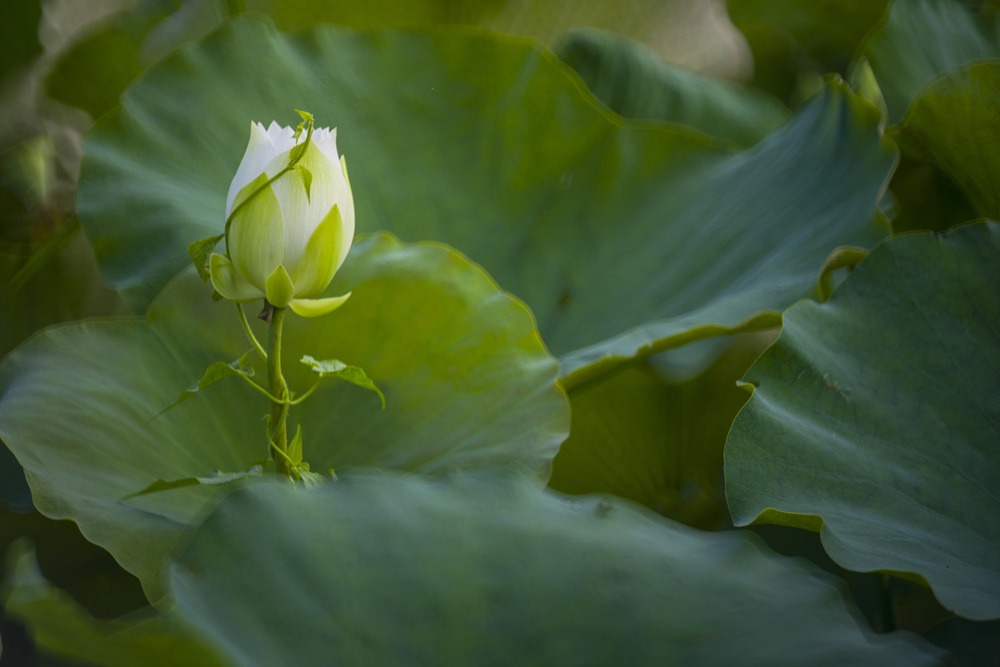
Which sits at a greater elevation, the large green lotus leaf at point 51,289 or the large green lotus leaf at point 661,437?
the large green lotus leaf at point 51,289

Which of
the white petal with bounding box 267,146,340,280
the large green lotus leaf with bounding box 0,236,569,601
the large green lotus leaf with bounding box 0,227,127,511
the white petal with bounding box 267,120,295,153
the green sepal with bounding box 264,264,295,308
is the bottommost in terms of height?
the large green lotus leaf with bounding box 0,227,127,511

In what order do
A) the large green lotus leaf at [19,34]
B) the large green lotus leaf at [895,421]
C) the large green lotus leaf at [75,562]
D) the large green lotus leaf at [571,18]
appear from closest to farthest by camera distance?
1. the large green lotus leaf at [895,421]
2. the large green lotus leaf at [75,562]
3. the large green lotus leaf at [19,34]
4. the large green lotus leaf at [571,18]

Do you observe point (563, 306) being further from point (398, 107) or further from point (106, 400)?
point (106, 400)

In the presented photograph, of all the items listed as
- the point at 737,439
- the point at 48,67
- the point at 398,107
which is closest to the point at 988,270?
the point at 737,439

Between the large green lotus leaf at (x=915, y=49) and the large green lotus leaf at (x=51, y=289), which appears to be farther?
the large green lotus leaf at (x=915, y=49)

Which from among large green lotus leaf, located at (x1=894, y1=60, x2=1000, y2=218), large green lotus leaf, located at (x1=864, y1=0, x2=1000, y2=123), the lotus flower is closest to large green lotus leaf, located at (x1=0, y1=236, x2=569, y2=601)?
the lotus flower

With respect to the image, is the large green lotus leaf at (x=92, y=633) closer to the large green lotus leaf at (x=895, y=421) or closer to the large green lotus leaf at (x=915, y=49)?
the large green lotus leaf at (x=895, y=421)

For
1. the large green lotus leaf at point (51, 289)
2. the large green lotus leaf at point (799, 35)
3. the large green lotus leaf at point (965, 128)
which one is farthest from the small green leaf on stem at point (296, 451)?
the large green lotus leaf at point (799, 35)

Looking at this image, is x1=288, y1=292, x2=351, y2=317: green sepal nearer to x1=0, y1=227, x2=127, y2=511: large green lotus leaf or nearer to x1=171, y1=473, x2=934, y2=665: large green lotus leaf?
x1=171, y1=473, x2=934, y2=665: large green lotus leaf
